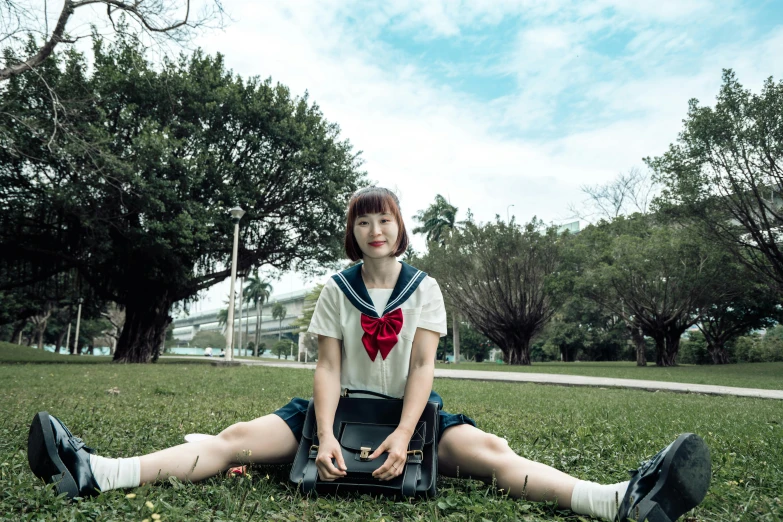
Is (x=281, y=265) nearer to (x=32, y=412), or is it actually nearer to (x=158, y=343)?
(x=158, y=343)

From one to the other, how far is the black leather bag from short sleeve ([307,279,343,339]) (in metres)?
0.29

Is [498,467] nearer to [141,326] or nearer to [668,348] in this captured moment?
[141,326]

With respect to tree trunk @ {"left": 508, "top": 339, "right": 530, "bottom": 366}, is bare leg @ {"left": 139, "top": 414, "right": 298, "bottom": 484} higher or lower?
lower

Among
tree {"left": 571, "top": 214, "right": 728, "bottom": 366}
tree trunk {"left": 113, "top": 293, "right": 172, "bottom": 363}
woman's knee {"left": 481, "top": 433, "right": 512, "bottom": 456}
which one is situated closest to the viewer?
woman's knee {"left": 481, "top": 433, "right": 512, "bottom": 456}

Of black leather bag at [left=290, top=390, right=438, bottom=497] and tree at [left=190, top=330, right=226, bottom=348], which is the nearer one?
black leather bag at [left=290, top=390, right=438, bottom=497]

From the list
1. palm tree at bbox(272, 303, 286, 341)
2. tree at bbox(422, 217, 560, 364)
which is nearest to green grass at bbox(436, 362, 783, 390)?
tree at bbox(422, 217, 560, 364)

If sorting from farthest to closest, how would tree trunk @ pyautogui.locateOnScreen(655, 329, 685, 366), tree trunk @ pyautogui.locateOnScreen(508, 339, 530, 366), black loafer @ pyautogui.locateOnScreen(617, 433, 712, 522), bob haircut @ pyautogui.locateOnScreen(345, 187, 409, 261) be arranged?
1. tree trunk @ pyautogui.locateOnScreen(508, 339, 530, 366)
2. tree trunk @ pyautogui.locateOnScreen(655, 329, 685, 366)
3. bob haircut @ pyautogui.locateOnScreen(345, 187, 409, 261)
4. black loafer @ pyautogui.locateOnScreen(617, 433, 712, 522)

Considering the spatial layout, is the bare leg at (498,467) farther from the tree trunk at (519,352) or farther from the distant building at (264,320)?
the distant building at (264,320)

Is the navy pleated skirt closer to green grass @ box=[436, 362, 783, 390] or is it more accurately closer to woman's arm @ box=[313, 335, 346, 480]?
woman's arm @ box=[313, 335, 346, 480]

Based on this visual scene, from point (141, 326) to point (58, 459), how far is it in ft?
66.5

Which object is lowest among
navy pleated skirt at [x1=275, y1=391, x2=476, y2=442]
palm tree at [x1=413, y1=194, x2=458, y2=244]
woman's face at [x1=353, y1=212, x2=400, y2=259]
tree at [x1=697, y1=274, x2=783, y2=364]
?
navy pleated skirt at [x1=275, y1=391, x2=476, y2=442]

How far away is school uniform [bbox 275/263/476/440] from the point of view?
2.54 m

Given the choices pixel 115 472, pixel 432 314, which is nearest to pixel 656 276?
pixel 432 314

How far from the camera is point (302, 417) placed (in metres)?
2.68
